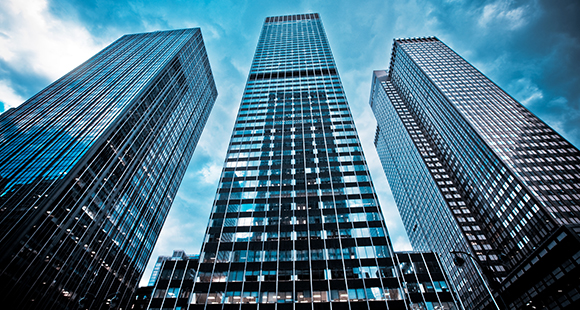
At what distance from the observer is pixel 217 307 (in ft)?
142

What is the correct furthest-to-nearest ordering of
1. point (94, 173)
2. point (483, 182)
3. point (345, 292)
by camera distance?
point (483, 182)
point (94, 173)
point (345, 292)

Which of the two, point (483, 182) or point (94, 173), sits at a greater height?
point (483, 182)

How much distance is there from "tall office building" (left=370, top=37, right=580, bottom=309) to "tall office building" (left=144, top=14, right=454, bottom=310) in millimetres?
25825

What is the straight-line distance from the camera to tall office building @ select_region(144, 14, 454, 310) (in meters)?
43.7

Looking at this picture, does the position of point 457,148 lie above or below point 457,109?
below

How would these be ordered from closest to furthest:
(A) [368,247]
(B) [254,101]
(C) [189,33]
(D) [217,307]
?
(D) [217,307]
(A) [368,247]
(B) [254,101]
(C) [189,33]

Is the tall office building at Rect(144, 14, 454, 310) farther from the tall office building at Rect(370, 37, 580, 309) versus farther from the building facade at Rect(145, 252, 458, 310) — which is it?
the tall office building at Rect(370, 37, 580, 309)

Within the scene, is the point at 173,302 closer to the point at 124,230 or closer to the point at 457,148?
the point at 124,230

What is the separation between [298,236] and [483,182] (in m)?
83.8

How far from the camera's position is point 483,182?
103875 mm

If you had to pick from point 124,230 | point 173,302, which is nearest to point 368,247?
point 173,302

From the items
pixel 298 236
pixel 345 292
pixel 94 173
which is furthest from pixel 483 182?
pixel 94 173

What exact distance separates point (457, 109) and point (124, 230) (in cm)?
12652

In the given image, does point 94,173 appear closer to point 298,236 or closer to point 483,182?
point 298,236
